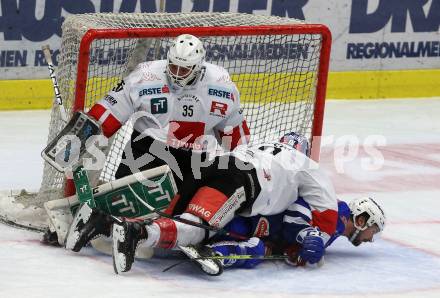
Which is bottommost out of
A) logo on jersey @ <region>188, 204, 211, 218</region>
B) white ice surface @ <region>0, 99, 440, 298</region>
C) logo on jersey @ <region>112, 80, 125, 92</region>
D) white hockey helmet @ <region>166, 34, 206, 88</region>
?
white ice surface @ <region>0, 99, 440, 298</region>

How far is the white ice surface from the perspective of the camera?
4.77 m

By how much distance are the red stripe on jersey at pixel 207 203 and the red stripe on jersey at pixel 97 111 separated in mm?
607

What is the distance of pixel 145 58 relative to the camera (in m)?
5.93

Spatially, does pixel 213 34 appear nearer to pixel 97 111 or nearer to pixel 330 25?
pixel 97 111

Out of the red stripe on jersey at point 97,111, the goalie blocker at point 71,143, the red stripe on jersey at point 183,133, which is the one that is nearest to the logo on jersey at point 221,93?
the red stripe on jersey at point 183,133

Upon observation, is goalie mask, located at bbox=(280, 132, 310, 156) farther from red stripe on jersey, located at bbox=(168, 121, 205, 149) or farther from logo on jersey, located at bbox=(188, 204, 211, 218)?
logo on jersey, located at bbox=(188, 204, 211, 218)

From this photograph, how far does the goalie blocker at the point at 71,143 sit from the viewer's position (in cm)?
514

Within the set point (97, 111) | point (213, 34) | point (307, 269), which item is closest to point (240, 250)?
point (307, 269)

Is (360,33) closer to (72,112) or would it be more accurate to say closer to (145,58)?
(145,58)

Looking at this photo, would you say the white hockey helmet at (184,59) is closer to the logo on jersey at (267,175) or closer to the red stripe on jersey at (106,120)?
the red stripe on jersey at (106,120)

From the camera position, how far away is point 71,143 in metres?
5.16

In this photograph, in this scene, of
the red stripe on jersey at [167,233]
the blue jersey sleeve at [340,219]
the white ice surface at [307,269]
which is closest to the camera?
the white ice surface at [307,269]

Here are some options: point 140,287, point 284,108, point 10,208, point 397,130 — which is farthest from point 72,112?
point 397,130

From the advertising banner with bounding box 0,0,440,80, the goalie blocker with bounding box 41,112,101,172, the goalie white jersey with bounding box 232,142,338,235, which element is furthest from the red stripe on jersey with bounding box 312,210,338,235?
the advertising banner with bounding box 0,0,440,80
